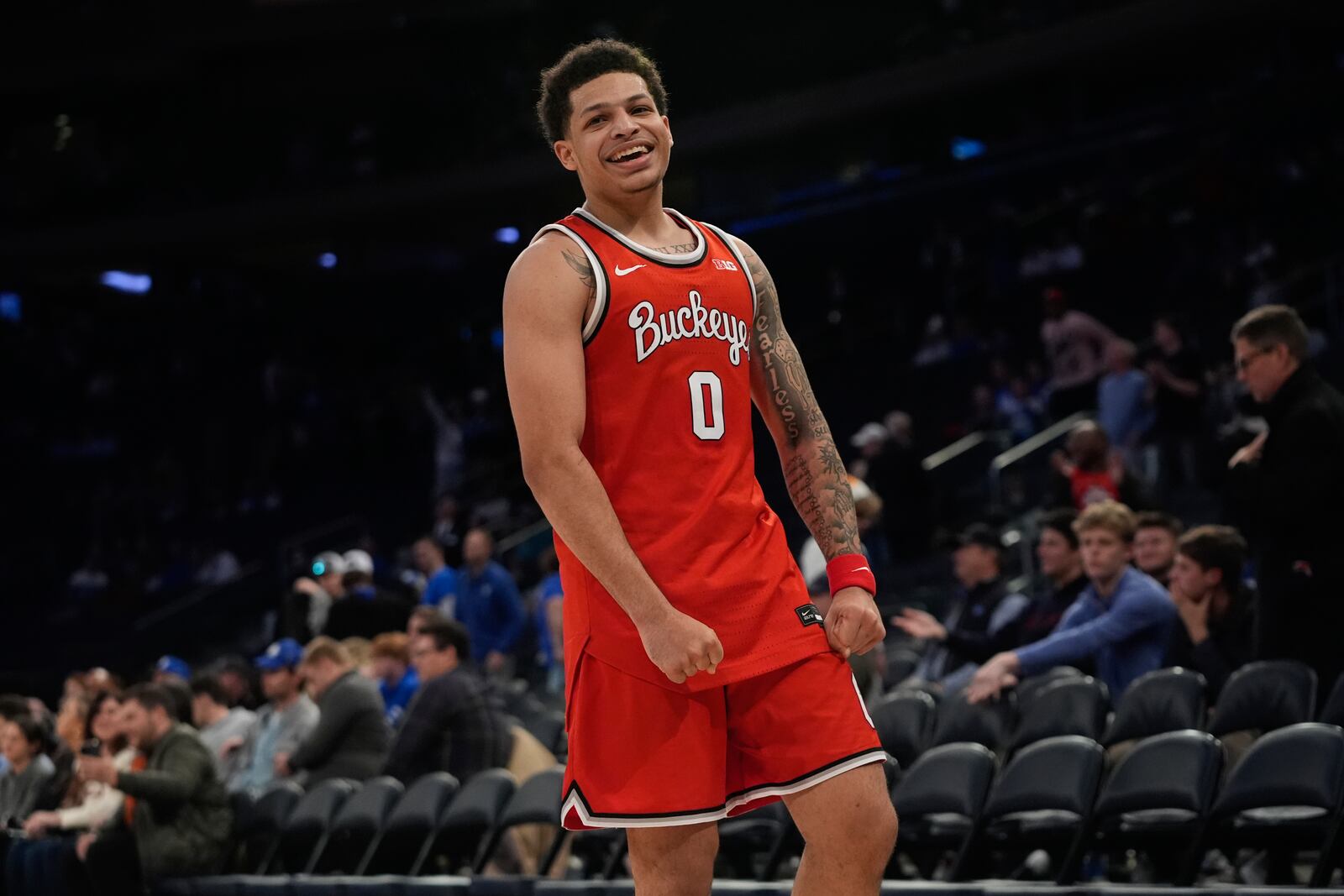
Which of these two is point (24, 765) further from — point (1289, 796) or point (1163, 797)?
point (1289, 796)

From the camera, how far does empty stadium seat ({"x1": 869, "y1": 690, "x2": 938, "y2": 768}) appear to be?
252 inches

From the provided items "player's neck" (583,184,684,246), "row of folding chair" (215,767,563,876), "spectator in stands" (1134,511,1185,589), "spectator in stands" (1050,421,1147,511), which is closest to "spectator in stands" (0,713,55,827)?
"row of folding chair" (215,767,563,876)

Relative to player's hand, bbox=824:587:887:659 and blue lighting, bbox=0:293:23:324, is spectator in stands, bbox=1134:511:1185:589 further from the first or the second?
blue lighting, bbox=0:293:23:324

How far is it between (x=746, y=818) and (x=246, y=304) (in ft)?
63.6

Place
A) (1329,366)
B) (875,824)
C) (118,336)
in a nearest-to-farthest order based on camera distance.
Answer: (875,824) < (1329,366) < (118,336)

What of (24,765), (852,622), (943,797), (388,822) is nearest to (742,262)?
(852,622)

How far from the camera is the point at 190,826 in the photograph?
785 cm

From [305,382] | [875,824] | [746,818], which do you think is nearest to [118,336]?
[305,382]

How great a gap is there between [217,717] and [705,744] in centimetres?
736

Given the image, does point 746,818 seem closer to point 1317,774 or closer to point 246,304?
point 1317,774

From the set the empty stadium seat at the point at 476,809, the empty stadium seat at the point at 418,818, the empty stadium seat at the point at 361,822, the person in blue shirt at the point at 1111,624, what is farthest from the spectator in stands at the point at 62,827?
the person in blue shirt at the point at 1111,624

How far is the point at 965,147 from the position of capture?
2000 centimetres

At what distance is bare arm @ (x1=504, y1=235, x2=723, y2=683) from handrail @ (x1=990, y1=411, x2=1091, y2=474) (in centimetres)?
851

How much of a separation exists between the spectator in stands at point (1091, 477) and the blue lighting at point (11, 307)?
20.6 m
